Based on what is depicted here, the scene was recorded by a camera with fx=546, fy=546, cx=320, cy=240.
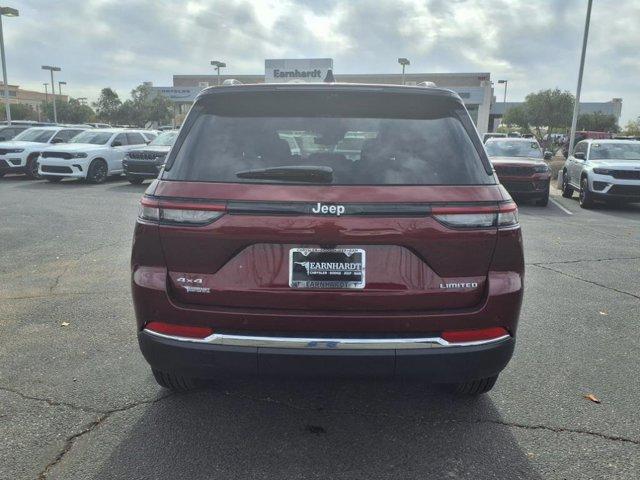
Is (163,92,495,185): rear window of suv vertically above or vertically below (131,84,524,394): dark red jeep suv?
above

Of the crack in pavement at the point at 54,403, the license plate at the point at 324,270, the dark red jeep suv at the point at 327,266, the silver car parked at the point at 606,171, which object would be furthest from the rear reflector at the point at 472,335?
the silver car parked at the point at 606,171

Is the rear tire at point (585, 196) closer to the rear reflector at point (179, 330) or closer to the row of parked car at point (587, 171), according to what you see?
the row of parked car at point (587, 171)

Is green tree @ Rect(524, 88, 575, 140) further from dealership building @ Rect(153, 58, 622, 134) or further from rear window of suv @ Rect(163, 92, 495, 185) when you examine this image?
rear window of suv @ Rect(163, 92, 495, 185)

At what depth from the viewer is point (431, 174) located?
106 inches

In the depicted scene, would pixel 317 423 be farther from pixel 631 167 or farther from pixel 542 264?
pixel 631 167

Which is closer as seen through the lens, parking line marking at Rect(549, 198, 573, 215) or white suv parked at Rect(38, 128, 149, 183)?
parking line marking at Rect(549, 198, 573, 215)

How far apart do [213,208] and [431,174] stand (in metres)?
1.07

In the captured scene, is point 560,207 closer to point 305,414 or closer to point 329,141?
point 305,414

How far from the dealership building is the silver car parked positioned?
28201 mm

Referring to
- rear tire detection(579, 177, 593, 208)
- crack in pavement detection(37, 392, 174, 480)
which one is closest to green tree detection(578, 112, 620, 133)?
rear tire detection(579, 177, 593, 208)

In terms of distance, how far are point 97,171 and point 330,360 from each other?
16.9 m

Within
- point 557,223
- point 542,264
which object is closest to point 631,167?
point 557,223

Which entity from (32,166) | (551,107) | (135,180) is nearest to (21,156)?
(32,166)

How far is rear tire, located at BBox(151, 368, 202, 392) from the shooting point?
3225mm
